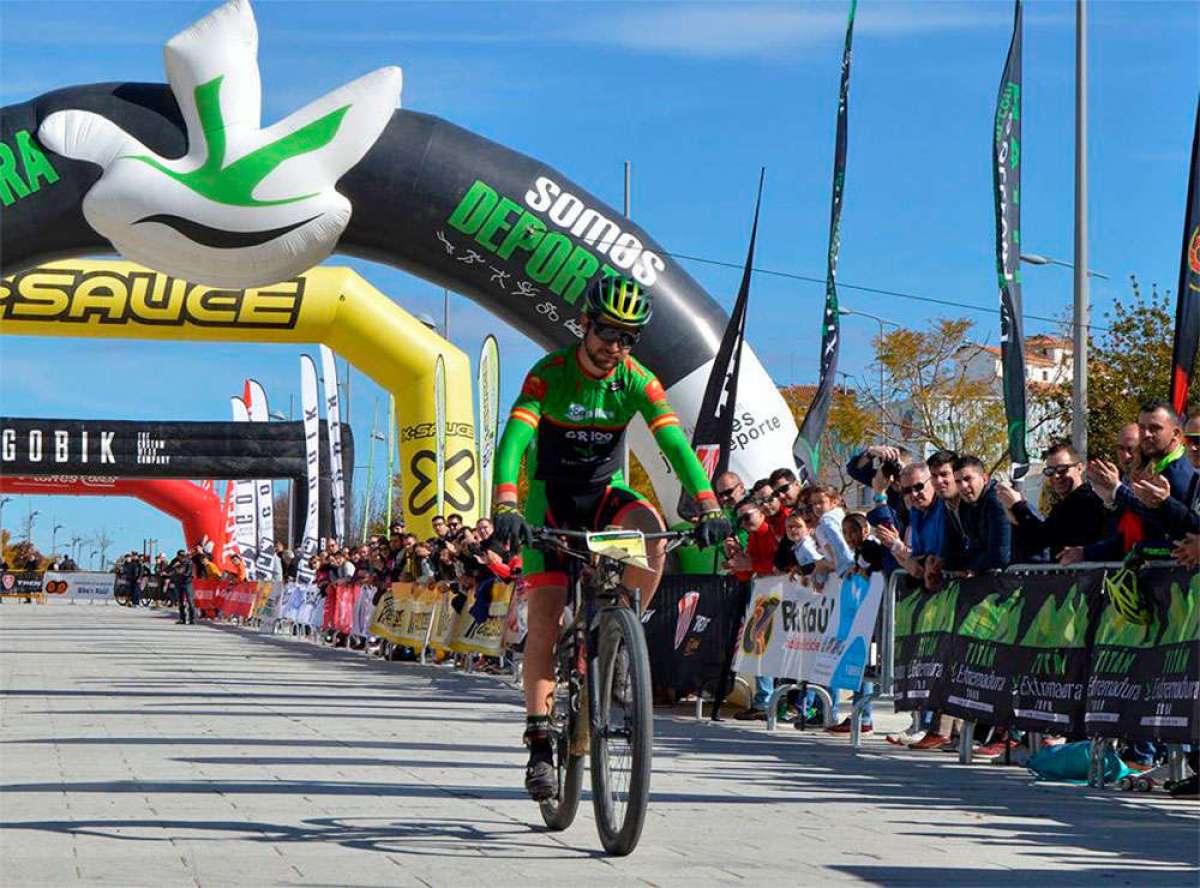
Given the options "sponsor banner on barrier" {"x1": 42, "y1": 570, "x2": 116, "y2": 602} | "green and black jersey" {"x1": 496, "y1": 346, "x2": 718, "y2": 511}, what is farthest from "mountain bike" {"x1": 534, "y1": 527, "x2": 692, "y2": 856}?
"sponsor banner on barrier" {"x1": 42, "y1": 570, "x2": 116, "y2": 602}

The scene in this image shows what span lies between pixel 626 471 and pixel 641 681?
23.6 meters

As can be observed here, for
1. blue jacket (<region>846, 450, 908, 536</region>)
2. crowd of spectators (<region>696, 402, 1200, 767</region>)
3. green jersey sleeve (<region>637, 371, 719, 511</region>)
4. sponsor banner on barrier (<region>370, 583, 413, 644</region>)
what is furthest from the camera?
sponsor banner on barrier (<region>370, 583, 413, 644</region>)

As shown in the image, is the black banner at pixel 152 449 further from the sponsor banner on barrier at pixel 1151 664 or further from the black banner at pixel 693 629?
the sponsor banner on barrier at pixel 1151 664

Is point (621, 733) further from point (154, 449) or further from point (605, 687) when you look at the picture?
point (154, 449)

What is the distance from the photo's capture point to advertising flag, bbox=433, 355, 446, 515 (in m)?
26.1

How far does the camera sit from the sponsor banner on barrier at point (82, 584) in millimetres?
83125

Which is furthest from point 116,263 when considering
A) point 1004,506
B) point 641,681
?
point 641,681

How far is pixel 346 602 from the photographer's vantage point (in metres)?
32.2

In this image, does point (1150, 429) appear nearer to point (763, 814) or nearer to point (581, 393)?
point (763, 814)

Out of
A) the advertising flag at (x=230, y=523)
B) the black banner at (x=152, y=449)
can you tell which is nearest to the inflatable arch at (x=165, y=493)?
the advertising flag at (x=230, y=523)

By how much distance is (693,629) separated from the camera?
15883 millimetres

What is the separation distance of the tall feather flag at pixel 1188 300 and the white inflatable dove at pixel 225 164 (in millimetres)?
8453

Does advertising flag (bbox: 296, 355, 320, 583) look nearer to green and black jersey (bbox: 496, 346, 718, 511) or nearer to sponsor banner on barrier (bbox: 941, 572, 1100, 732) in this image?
sponsor banner on barrier (bbox: 941, 572, 1100, 732)

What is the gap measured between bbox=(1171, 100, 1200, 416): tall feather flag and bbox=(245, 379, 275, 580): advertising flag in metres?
30.1
